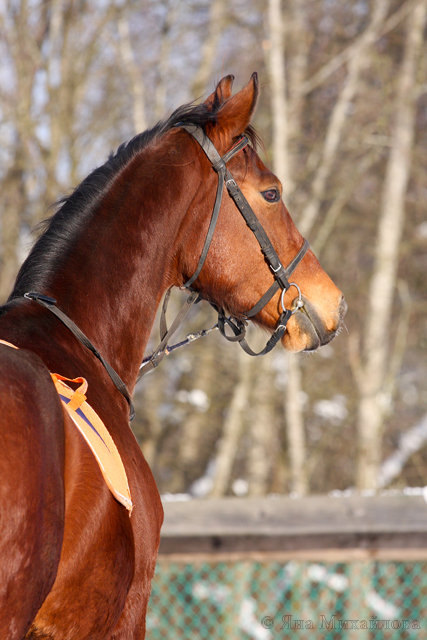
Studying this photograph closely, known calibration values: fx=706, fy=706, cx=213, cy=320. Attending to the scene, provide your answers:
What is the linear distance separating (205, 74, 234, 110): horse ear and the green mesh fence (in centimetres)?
292

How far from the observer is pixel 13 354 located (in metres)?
1.96

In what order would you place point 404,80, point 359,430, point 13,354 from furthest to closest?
point 404,80
point 359,430
point 13,354

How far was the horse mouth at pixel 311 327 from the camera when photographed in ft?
9.59

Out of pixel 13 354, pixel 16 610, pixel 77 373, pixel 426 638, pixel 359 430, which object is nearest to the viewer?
pixel 16 610

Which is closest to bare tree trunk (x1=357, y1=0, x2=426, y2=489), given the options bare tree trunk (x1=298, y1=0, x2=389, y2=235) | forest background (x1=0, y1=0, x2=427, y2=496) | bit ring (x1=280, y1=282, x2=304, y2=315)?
forest background (x1=0, y1=0, x2=427, y2=496)

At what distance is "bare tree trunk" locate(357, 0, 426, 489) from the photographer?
8.41m

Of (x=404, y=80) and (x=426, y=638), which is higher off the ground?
(x=404, y=80)

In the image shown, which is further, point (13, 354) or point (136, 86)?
point (136, 86)

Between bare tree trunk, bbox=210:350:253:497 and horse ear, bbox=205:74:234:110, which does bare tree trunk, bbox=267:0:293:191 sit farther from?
horse ear, bbox=205:74:234:110

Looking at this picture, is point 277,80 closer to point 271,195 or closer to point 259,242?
point 271,195

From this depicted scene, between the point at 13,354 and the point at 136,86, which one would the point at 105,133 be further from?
the point at 13,354

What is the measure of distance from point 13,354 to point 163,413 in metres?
9.28

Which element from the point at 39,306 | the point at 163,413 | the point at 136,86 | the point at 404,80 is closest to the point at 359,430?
the point at 163,413

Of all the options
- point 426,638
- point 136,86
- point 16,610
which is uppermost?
point 16,610
